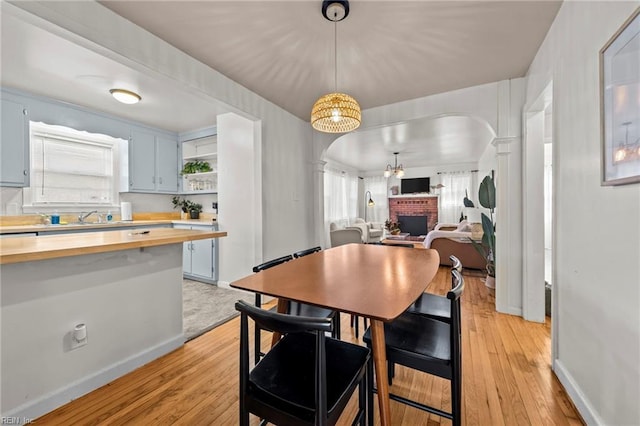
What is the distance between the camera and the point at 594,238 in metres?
1.31

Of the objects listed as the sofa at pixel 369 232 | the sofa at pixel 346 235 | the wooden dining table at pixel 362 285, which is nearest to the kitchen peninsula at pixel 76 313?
the wooden dining table at pixel 362 285

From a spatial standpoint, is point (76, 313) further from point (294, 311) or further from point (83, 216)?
point (83, 216)

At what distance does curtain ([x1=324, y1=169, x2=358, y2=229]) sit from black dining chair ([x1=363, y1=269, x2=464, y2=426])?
5739mm

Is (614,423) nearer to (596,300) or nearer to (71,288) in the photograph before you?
(596,300)

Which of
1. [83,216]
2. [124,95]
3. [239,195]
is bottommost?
[83,216]

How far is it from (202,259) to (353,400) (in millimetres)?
3043

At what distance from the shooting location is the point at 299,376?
0.98 metres

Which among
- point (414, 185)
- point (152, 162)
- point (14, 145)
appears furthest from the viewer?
point (414, 185)

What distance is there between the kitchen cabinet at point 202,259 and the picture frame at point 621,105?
3816 millimetres

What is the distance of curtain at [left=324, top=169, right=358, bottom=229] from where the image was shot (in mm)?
7449

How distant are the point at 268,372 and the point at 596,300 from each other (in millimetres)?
1636

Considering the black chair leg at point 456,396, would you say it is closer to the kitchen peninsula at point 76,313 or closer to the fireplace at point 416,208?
the kitchen peninsula at point 76,313

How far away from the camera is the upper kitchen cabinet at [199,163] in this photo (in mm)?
4324

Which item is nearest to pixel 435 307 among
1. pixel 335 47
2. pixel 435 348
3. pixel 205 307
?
pixel 435 348
